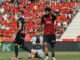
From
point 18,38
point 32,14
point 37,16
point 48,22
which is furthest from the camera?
point 32,14

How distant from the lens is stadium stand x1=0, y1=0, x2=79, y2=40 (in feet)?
69.7

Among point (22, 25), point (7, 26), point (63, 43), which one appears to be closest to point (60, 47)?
point (63, 43)

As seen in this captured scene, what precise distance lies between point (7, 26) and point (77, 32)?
5.34m

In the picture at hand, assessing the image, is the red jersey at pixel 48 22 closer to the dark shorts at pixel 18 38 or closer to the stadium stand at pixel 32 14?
the dark shorts at pixel 18 38

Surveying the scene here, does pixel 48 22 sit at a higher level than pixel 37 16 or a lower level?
higher

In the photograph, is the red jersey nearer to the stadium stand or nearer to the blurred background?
the blurred background

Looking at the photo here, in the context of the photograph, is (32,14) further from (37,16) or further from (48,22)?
(48,22)

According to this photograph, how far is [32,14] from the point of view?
22844 millimetres

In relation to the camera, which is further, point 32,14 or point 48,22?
point 32,14

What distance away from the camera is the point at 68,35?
21.1 m

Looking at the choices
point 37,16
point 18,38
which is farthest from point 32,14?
point 18,38

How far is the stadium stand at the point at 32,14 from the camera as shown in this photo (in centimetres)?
2123

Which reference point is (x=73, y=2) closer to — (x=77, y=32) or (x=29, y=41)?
(x=77, y=32)

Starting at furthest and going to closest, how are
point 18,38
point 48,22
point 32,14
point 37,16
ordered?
point 32,14 < point 37,16 < point 18,38 < point 48,22
